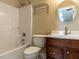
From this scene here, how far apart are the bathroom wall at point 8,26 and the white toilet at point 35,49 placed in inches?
33.0

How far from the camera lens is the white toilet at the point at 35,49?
2.71 metres

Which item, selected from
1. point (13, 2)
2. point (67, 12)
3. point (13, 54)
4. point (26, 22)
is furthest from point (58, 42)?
point (13, 2)

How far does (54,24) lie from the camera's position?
3.33 metres

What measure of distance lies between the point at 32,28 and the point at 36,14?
0.43 meters

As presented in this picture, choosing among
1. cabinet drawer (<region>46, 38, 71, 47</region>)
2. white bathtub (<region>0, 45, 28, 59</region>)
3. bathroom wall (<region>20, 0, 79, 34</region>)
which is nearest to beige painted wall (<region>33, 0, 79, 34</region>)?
bathroom wall (<region>20, 0, 79, 34</region>)

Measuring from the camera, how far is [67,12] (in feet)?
10.2

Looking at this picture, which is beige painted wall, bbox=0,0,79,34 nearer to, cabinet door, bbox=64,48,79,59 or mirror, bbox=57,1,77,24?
mirror, bbox=57,1,77,24

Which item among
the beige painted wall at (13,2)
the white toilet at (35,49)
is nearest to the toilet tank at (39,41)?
the white toilet at (35,49)

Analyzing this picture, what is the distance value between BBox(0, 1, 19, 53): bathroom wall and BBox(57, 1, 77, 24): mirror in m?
1.38

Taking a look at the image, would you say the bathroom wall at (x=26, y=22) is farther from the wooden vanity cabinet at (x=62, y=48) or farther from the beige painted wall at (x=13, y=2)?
the wooden vanity cabinet at (x=62, y=48)

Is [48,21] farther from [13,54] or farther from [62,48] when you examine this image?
[13,54]

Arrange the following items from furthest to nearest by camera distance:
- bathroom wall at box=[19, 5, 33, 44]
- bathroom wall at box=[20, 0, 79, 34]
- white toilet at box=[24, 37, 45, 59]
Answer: bathroom wall at box=[19, 5, 33, 44]
bathroom wall at box=[20, 0, 79, 34]
white toilet at box=[24, 37, 45, 59]

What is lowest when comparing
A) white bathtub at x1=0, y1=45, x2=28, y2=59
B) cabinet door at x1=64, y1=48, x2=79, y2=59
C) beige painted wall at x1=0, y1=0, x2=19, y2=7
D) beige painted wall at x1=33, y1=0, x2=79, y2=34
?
white bathtub at x1=0, y1=45, x2=28, y2=59

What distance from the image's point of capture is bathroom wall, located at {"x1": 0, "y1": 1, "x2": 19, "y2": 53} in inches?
134
